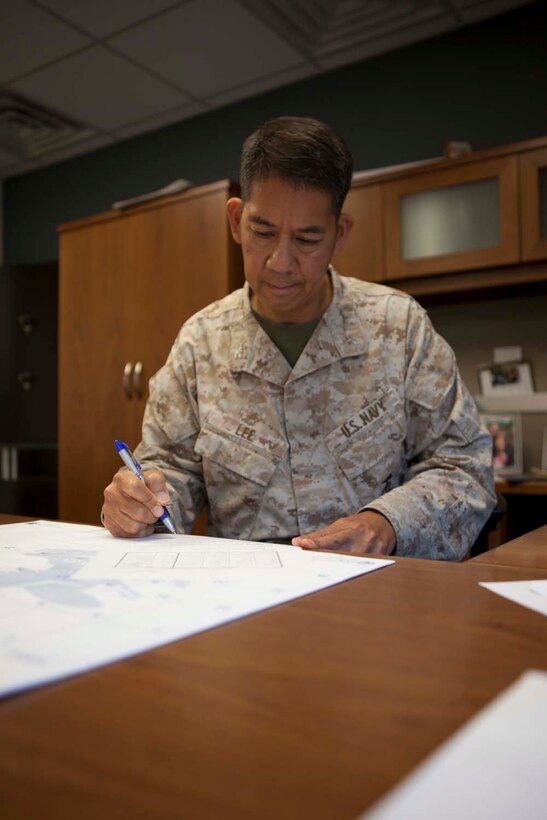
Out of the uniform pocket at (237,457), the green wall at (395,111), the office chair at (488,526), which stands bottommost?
the office chair at (488,526)

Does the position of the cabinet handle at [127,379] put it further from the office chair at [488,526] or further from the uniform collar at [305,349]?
the office chair at [488,526]

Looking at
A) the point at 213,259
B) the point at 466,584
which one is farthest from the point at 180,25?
the point at 466,584

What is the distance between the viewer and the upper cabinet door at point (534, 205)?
229 centimetres

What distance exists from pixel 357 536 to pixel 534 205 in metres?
1.76

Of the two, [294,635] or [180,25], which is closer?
[294,635]

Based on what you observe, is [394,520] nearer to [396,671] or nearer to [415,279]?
[396,671]

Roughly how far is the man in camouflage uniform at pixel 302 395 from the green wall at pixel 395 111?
1.52m

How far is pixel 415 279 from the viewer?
8.41 feet

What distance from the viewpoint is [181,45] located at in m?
3.09

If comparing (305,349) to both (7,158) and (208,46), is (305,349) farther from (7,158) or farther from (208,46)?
(7,158)

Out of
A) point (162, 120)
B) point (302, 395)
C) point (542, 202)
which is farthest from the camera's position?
point (162, 120)

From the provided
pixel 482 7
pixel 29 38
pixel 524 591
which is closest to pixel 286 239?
pixel 524 591

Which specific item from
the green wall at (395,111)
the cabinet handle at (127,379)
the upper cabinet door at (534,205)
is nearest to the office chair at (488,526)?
the upper cabinet door at (534,205)

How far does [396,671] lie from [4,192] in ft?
16.8
